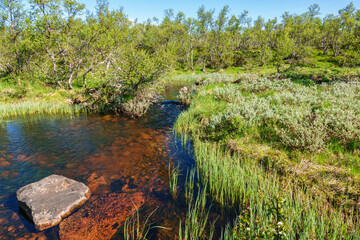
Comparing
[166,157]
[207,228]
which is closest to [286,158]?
[207,228]

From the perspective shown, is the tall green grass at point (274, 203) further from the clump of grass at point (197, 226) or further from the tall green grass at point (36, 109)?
the tall green grass at point (36, 109)

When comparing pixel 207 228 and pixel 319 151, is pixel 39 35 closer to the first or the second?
pixel 207 228

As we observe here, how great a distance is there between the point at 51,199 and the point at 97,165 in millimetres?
2564

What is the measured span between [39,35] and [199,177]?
2217 cm

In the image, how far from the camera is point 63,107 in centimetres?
1666

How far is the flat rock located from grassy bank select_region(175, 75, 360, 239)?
259 cm

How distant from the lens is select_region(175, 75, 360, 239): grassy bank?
146 inches

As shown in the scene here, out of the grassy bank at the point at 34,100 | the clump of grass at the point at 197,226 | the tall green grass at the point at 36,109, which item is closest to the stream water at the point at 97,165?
the clump of grass at the point at 197,226

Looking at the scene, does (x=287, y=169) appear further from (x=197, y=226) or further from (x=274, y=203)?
(x=197, y=226)

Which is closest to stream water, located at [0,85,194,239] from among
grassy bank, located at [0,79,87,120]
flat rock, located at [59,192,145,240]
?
flat rock, located at [59,192,145,240]

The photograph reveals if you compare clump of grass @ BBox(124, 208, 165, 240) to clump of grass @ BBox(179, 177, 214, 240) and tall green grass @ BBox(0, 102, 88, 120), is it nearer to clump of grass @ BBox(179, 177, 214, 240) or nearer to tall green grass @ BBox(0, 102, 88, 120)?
clump of grass @ BBox(179, 177, 214, 240)

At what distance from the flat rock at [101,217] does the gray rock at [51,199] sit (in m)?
0.29

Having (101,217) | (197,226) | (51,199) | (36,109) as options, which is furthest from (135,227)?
(36,109)

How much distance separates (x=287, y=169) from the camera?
19.9 feet
